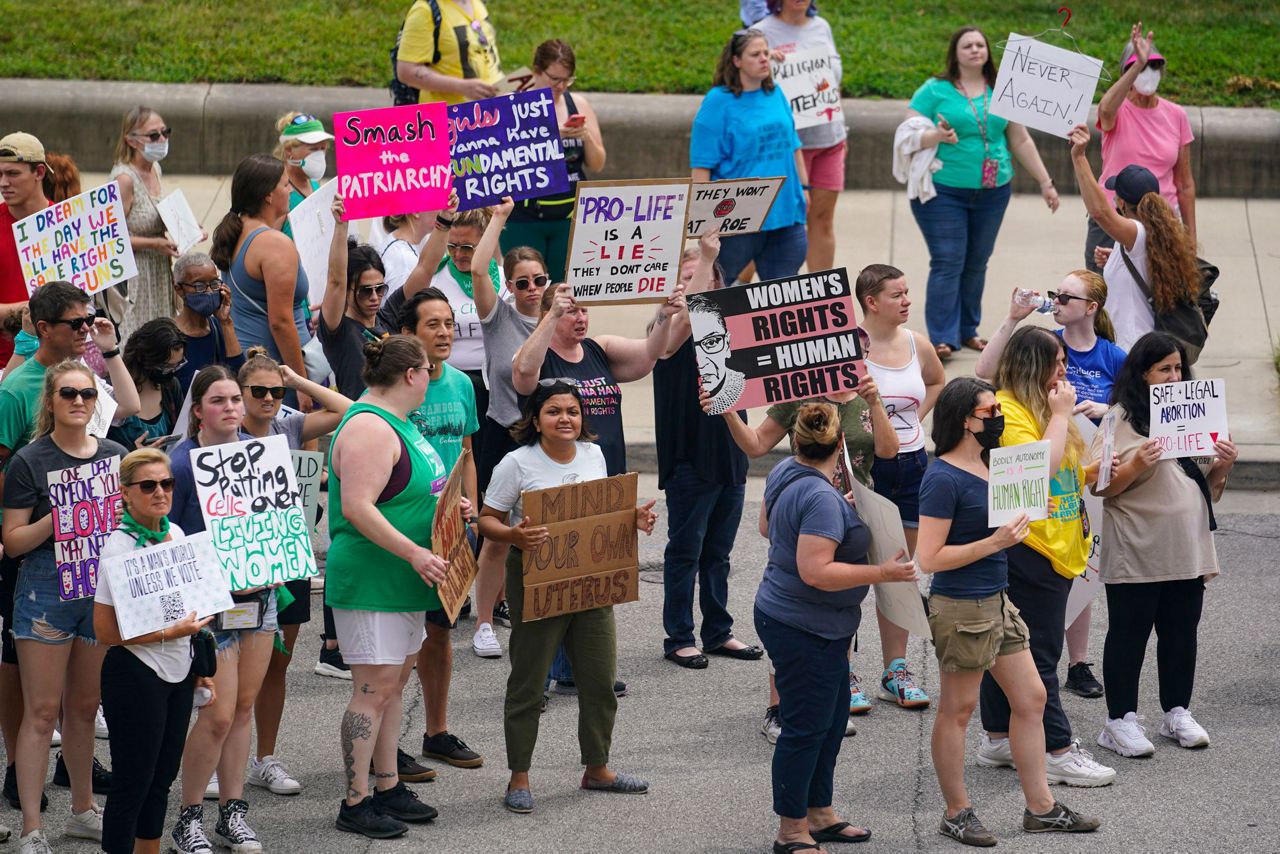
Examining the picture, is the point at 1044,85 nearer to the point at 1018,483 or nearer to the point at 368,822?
the point at 1018,483

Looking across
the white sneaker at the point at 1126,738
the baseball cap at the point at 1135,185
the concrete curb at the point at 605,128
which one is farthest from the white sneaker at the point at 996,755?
the concrete curb at the point at 605,128

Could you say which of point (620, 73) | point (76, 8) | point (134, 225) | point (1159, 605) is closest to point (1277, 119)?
point (620, 73)

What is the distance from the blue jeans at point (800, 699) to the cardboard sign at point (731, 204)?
2.63m

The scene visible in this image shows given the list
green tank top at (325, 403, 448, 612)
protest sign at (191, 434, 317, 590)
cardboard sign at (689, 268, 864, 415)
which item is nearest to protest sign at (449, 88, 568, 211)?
cardboard sign at (689, 268, 864, 415)

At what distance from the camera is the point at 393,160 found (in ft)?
26.9

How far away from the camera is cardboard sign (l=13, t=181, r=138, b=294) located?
775 cm

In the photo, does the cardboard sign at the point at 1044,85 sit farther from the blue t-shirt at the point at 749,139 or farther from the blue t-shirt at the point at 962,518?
the blue t-shirt at the point at 962,518

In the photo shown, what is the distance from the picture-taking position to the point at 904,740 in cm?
733

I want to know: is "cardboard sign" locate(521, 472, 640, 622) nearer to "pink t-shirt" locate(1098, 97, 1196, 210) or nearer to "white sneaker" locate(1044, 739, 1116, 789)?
"white sneaker" locate(1044, 739, 1116, 789)

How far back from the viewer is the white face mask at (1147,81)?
33.2ft

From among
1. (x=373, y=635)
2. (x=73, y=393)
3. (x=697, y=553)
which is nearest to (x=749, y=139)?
(x=697, y=553)

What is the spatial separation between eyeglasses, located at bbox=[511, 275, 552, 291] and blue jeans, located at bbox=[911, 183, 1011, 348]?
4.20m

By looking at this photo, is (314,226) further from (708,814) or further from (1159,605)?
(1159,605)

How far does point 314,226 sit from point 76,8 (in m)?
9.06
